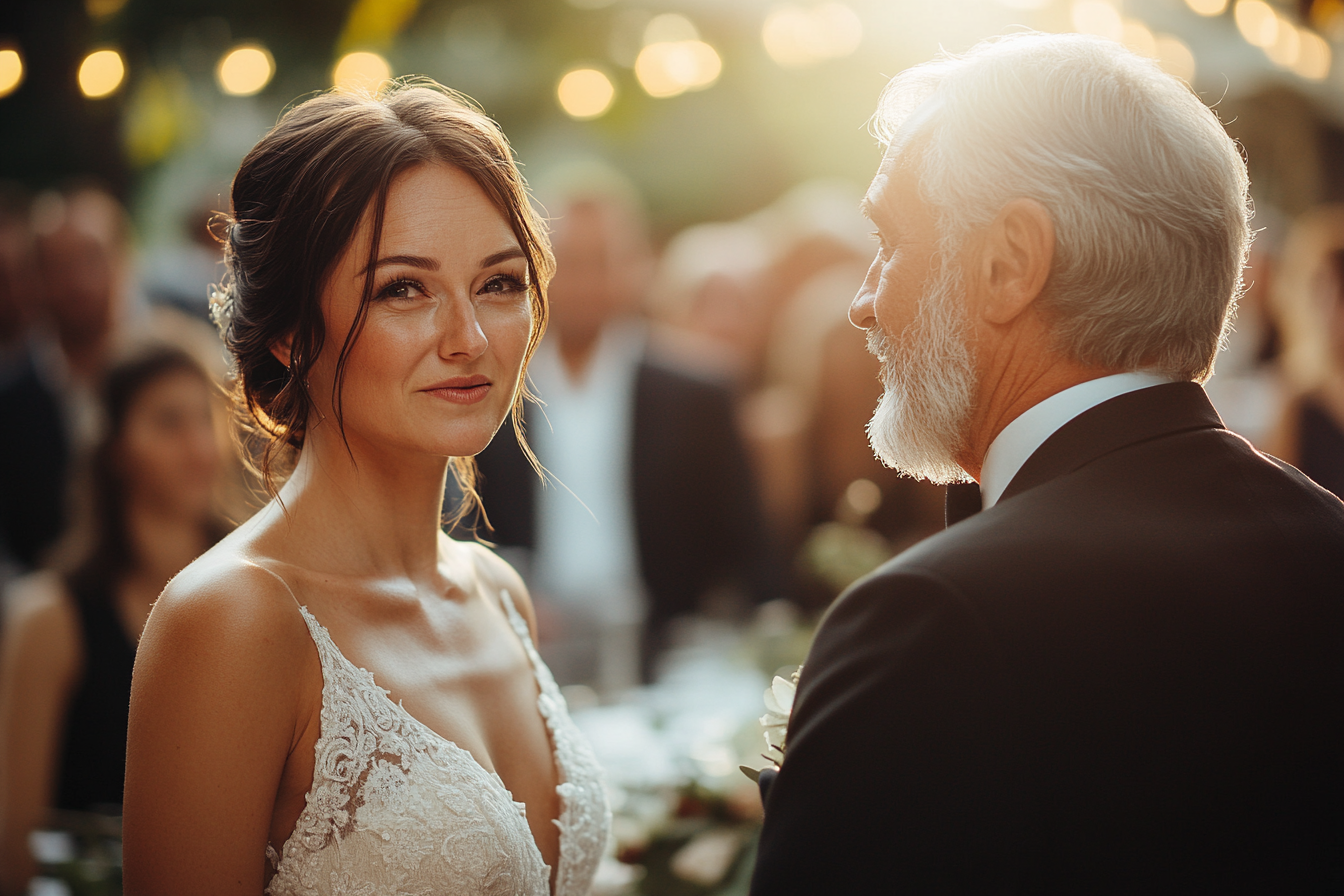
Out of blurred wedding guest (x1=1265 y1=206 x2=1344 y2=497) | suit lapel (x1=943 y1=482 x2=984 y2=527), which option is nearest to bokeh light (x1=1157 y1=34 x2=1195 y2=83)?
blurred wedding guest (x1=1265 y1=206 x2=1344 y2=497)

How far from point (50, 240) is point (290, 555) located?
194 inches

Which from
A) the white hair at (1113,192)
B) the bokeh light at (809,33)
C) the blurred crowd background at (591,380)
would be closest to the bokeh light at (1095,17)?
the blurred crowd background at (591,380)

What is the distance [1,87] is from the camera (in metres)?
4.23

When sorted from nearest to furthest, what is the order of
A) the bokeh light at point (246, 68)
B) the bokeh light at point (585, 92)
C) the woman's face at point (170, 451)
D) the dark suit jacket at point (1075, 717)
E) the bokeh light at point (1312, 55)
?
the dark suit jacket at point (1075, 717) → the woman's face at point (170, 451) → the bokeh light at point (246, 68) → the bokeh light at point (585, 92) → the bokeh light at point (1312, 55)

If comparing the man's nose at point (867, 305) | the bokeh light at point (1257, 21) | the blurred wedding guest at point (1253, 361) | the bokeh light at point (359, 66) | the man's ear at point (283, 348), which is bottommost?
the blurred wedding guest at point (1253, 361)

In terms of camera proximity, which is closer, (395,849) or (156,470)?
(395,849)

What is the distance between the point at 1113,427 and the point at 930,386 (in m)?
0.30

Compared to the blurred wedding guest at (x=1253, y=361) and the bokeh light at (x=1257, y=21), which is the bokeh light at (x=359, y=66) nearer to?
the bokeh light at (x=1257, y=21)

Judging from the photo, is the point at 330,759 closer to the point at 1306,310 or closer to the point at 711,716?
the point at 711,716

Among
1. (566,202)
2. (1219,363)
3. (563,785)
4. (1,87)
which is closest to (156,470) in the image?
(1,87)

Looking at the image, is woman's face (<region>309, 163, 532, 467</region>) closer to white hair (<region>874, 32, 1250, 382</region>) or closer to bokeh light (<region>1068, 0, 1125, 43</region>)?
white hair (<region>874, 32, 1250, 382</region>)

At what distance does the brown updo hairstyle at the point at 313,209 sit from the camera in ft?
6.08

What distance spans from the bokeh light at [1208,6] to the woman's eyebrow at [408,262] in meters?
4.57

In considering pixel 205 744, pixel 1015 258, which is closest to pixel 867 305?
pixel 1015 258
